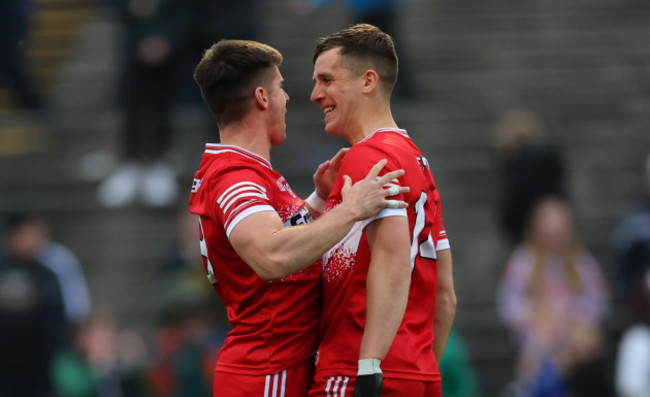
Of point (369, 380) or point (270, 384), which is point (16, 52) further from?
point (369, 380)

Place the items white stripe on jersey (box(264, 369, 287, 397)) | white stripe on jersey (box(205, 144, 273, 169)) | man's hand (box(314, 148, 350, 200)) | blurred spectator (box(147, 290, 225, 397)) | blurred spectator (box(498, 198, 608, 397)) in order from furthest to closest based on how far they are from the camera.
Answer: blurred spectator (box(498, 198, 608, 397)) → blurred spectator (box(147, 290, 225, 397)) → man's hand (box(314, 148, 350, 200)) → white stripe on jersey (box(205, 144, 273, 169)) → white stripe on jersey (box(264, 369, 287, 397))

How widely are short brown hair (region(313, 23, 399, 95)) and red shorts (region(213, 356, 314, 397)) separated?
1.23 metres

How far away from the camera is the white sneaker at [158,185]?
1176cm

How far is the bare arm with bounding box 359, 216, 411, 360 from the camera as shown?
4.36 meters

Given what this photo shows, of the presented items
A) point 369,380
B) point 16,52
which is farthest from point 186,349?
point 369,380

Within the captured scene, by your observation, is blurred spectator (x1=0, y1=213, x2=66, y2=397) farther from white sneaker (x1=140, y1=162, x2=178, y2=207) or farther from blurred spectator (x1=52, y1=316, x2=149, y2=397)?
white sneaker (x1=140, y1=162, x2=178, y2=207)

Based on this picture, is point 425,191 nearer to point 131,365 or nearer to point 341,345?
point 341,345

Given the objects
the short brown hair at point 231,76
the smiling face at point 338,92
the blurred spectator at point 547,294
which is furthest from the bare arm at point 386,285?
the blurred spectator at point 547,294

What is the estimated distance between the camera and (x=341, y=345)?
4.56 meters

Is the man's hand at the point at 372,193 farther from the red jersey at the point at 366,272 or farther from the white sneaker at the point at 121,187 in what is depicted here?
the white sneaker at the point at 121,187

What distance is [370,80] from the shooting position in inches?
187

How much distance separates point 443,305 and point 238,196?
111 centimetres

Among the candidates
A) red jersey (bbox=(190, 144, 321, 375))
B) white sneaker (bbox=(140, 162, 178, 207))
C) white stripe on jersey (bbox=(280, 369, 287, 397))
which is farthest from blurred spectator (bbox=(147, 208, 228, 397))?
white stripe on jersey (bbox=(280, 369, 287, 397))

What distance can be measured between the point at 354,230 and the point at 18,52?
30.5 feet
